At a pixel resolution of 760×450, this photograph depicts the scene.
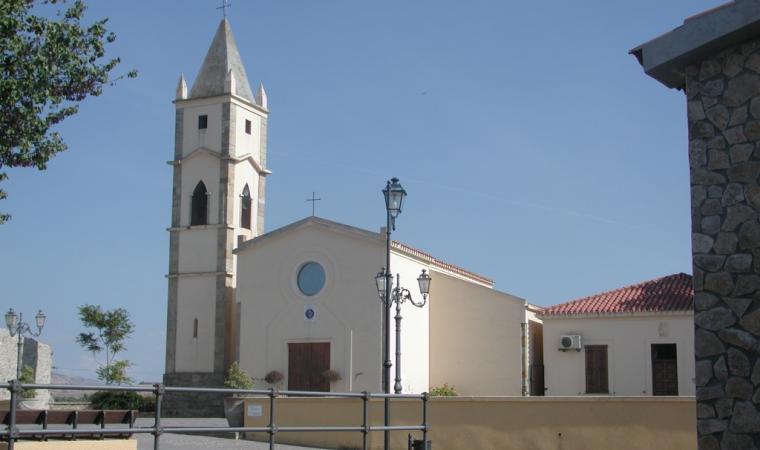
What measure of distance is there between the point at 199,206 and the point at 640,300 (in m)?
19.4

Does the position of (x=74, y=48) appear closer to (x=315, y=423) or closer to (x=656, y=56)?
(x=656, y=56)

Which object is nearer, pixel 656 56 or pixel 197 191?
pixel 656 56

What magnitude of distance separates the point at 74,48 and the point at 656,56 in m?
9.88

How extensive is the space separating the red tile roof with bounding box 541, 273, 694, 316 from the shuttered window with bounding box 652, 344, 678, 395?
131cm

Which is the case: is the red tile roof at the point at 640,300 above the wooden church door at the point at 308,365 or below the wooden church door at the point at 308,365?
above

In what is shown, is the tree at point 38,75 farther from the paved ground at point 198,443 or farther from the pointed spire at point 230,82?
the pointed spire at point 230,82

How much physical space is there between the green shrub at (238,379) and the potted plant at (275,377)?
649 mm

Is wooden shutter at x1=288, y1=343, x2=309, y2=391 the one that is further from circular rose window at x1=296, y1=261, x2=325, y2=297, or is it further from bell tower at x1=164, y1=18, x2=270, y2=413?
bell tower at x1=164, y1=18, x2=270, y2=413

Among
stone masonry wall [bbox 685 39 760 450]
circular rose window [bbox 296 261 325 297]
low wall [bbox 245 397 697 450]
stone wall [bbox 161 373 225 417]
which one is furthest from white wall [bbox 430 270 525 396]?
stone masonry wall [bbox 685 39 760 450]

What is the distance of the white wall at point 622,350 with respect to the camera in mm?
32906

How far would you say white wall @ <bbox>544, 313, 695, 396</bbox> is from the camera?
108ft

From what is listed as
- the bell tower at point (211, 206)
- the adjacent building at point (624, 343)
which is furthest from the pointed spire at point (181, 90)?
the adjacent building at point (624, 343)

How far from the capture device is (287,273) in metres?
38.7

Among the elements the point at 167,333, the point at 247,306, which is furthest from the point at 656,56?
the point at 167,333
